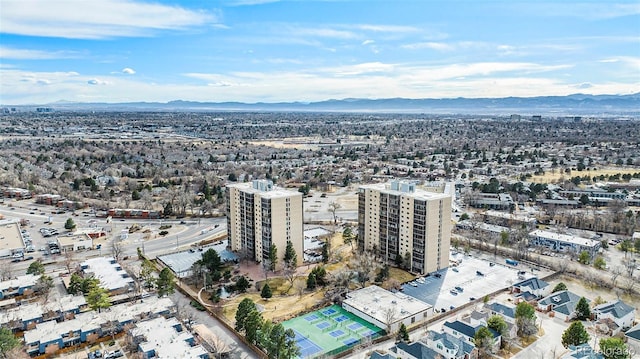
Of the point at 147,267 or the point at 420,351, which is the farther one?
the point at 147,267

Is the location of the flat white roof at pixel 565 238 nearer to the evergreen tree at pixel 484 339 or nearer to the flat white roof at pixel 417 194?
the flat white roof at pixel 417 194

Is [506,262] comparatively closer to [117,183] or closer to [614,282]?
[614,282]

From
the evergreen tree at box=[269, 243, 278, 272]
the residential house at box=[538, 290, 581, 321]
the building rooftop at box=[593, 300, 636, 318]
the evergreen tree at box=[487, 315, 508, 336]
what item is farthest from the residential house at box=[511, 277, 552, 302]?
the evergreen tree at box=[269, 243, 278, 272]

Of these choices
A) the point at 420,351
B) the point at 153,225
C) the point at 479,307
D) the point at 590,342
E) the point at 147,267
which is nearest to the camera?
the point at 420,351

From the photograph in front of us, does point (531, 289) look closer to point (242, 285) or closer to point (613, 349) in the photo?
point (613, 349)

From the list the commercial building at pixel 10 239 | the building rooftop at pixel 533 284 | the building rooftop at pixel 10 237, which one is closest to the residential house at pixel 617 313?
the building rooftop at pixel 533 284

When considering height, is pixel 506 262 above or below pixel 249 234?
below

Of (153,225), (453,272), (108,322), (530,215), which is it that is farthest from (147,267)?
(530,215)
